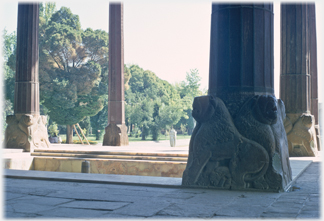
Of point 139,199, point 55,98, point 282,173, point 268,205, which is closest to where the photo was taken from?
point 268,205

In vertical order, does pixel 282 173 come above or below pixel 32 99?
below

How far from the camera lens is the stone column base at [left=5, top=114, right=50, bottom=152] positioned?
12.6m

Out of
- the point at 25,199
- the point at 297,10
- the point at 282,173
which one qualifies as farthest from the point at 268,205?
the point at 297,10

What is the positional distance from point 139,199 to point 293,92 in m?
8.01

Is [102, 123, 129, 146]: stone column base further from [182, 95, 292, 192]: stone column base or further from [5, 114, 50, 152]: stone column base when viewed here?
[182, 95, 292, 192]: stone column base

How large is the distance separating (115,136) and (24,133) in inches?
136

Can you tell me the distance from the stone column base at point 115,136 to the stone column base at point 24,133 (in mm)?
2609

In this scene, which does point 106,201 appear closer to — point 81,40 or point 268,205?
point 268,205

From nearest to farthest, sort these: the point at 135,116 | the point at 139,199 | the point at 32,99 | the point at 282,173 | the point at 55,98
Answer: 1. the point at 139,199
2. the point at 282,173
3. the point at 32,99
4. the point at 55,98
5. the point at 135,116

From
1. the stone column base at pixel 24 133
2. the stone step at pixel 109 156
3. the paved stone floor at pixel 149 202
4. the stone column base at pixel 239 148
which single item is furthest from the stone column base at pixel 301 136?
the stone column base at pixel 24 133

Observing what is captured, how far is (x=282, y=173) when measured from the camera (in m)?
4.89

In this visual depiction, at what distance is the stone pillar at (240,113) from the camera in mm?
4918

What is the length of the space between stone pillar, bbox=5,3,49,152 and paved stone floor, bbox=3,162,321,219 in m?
7.65

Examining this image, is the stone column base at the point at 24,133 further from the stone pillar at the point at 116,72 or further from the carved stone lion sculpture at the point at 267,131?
the carved stone lion sculpture at the point at 267,131
